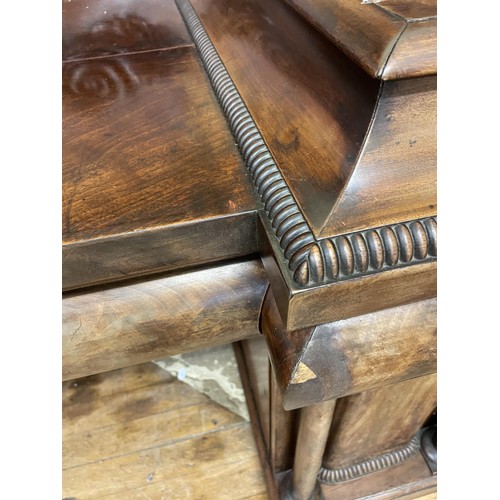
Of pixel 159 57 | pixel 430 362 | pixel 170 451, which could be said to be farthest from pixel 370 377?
pixel 170 451

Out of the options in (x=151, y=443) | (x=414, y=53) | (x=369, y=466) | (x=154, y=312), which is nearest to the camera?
(x=414, y=53)

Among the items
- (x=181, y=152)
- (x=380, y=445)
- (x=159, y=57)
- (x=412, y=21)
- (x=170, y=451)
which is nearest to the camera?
(x=412, y=21)

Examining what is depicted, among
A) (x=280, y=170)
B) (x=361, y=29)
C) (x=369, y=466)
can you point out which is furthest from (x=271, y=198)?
(x=369, y=466)

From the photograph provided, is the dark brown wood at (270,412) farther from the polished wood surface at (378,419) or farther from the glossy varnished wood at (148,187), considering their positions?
the glossy varnished wood at (148,187)

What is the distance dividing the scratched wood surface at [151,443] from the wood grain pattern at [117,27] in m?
0.59

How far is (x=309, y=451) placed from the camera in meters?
0.62

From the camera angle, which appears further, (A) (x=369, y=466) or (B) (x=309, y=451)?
(A) (x=369, y=466)

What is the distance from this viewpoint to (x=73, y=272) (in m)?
0.38

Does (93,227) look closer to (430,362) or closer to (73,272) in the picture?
(73,272)

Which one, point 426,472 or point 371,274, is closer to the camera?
point 371,274

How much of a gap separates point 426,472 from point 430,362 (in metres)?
0.41

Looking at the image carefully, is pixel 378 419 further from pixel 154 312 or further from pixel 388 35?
pixel 388 35

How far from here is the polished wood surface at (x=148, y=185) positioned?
0.38 meters

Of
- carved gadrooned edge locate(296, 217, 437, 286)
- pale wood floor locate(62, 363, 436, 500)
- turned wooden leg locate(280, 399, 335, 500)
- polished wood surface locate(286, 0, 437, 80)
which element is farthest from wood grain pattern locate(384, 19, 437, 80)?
pale wood floor locate(62, 363, 436, 500)
